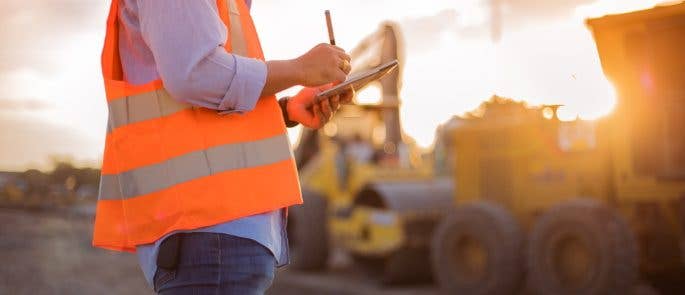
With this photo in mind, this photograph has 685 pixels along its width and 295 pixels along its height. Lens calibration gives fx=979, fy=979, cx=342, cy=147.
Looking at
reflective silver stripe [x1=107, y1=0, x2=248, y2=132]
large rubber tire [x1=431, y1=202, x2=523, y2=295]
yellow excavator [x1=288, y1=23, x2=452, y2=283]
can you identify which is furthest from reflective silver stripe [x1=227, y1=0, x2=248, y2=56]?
yellow excavator [x1=288, y1=23, x2=452, y2=283]

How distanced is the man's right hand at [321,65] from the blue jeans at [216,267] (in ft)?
1.05

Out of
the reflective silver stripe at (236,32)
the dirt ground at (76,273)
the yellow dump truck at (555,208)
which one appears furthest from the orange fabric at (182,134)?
the dirt ground at (76,273)

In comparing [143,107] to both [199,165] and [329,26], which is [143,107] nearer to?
[199,165]

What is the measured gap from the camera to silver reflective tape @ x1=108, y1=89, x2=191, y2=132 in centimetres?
179

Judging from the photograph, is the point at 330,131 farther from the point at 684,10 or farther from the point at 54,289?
the point at 684,10

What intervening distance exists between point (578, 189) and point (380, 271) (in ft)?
11.4

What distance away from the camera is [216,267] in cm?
172

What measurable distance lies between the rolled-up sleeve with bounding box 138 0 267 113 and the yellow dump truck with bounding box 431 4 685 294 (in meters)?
3.36

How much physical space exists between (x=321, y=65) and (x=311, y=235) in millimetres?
9863

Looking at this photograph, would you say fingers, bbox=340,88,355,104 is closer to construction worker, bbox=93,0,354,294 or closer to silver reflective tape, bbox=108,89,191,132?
construction worker, bbox=93,0,354,294

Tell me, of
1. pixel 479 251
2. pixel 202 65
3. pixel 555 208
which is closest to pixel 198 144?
pixel 202 65

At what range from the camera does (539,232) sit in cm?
784

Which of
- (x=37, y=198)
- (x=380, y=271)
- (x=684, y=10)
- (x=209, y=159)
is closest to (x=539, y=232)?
(x=380, y=271)

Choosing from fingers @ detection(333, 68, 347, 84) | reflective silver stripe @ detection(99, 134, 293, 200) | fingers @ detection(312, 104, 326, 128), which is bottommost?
reflective silver stripe @ detection(99, 134, 293, 200)
